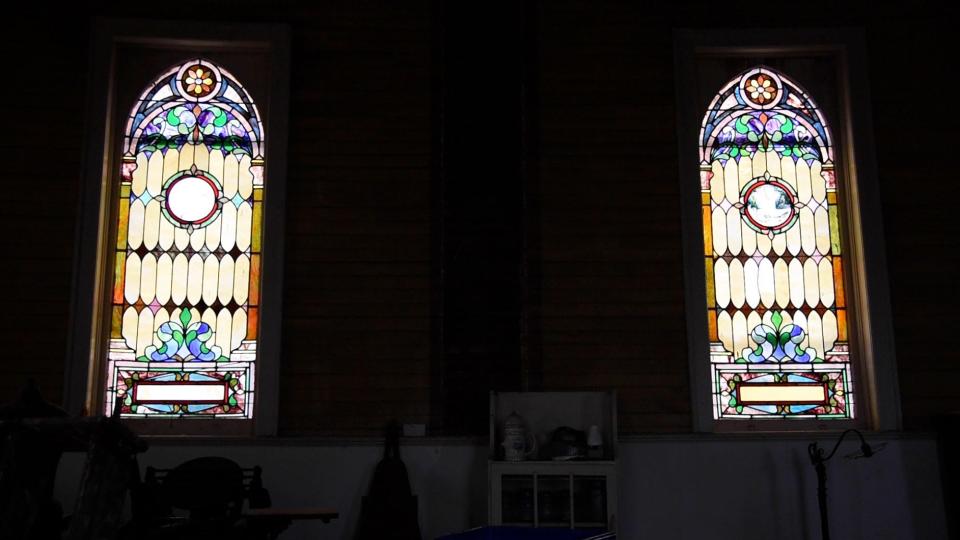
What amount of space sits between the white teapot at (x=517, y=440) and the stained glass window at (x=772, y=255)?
140 centimetres

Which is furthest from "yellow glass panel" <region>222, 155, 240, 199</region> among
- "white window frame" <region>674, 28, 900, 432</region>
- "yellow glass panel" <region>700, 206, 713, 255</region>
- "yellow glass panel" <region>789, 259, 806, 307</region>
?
"yellow glass panel" <region>789, 259, 806, 307</region>

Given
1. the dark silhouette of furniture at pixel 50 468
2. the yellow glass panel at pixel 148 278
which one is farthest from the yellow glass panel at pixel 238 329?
the dark silhouette of furniture at pixel 50 468

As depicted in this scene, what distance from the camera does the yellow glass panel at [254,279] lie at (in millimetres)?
6848

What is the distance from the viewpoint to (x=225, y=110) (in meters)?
7.14

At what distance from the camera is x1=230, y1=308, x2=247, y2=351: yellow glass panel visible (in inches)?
267

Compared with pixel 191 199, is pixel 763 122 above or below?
above

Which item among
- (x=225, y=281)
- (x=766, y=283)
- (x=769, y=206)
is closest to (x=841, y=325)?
(x=766, y=283)

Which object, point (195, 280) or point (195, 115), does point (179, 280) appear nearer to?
point (195, 280)

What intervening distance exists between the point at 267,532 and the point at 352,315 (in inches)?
67.3

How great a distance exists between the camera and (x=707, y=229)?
7.04 meters

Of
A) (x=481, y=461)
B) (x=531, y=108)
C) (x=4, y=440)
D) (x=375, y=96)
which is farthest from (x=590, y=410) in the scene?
(x=4, y=440)

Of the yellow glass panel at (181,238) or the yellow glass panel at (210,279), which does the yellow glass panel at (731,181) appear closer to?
the yellow glass panel at (210,279)

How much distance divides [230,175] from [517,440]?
2.78m

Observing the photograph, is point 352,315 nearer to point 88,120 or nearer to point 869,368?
point 88,120
